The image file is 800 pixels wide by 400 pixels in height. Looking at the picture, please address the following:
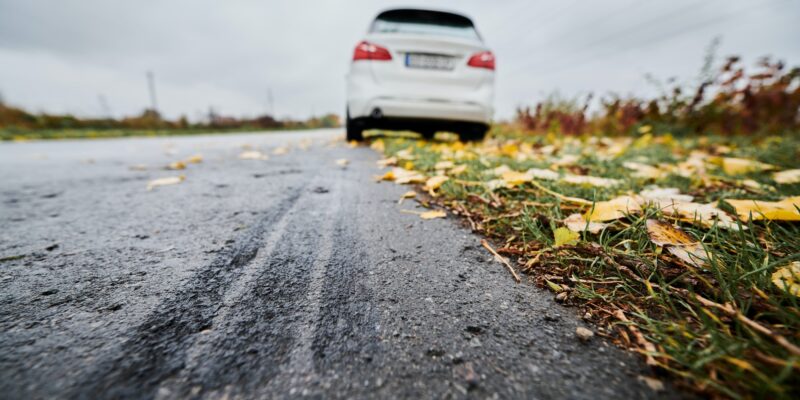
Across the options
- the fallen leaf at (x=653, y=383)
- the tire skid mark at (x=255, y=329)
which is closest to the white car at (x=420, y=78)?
the tire skid mark at (x=255, y=329)

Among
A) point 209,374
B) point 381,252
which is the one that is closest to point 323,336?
point 209,374

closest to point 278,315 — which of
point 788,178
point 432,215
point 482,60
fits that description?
point 432,215

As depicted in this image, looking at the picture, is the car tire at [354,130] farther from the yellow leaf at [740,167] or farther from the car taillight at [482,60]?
the yellow leaf at [740,167]

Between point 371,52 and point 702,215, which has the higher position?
point 371,52

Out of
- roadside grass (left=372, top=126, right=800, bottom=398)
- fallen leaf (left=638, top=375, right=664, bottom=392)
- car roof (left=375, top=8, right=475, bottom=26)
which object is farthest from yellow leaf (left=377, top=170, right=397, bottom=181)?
car roof (left=375, top=8, right=475, bottom=26)

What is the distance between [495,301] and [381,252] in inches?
14.7

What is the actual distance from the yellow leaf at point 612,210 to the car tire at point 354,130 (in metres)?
3.10

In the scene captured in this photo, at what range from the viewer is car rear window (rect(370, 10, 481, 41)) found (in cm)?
368

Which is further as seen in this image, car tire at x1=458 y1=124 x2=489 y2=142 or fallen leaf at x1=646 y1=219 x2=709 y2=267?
car tire at x1=458 y1=124 x2=489 y2=142

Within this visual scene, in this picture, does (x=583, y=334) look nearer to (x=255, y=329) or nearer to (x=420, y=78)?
(x=255, y=329)

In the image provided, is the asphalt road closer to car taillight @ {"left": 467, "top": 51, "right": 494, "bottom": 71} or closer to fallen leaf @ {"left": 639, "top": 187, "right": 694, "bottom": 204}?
fallen leaf @ {"left": 639, "top": 187, "right": 694, "bottom": 204}

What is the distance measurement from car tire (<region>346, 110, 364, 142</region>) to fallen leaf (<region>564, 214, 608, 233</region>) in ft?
10.2

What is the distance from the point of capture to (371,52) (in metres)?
3.31

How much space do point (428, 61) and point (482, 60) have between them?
23.5 inches
